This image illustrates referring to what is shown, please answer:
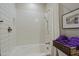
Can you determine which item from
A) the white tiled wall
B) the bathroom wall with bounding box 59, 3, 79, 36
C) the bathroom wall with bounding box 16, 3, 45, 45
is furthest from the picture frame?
the white tiled wall

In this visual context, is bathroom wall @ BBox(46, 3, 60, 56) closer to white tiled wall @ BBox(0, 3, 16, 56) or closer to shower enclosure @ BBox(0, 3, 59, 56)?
shower enclosure @ BBox(0, 3, 59, 56)

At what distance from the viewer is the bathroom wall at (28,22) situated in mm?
1533

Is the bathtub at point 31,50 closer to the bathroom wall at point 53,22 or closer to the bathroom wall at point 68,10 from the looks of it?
the bathroom wall at point 53,22

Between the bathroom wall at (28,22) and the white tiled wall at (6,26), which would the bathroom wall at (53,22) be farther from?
the white tiled wall at (6,26)

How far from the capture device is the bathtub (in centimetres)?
152

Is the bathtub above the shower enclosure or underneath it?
underneath

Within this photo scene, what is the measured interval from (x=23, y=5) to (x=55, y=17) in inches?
16.1

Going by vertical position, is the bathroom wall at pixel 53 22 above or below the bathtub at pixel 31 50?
above

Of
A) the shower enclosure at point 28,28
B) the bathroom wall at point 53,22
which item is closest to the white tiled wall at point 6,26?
the shower enclosure at point 28,28

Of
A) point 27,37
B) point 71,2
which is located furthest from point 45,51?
point 71,2

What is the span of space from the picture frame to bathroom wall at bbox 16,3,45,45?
0.28m

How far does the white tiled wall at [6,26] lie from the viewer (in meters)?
1.52

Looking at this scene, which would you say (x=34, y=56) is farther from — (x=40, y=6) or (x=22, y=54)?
(x=40, y=6)

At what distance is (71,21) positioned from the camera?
4.89 ft
